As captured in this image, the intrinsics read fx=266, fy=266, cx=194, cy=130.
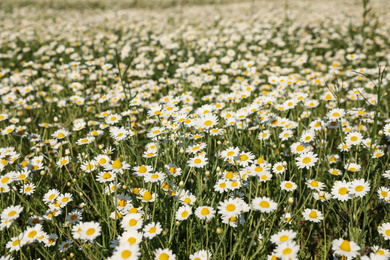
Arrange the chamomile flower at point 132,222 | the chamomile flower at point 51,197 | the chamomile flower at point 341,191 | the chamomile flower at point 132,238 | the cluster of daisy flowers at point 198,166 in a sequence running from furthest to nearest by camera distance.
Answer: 1. the chamomile flower at point 51,197
2. the chamomile flower at point 341,191
3. the cluster of daisy flowers at point 198,166
4. the chamomile flower at point 132,222
5. the chamomile flower at point 132,238

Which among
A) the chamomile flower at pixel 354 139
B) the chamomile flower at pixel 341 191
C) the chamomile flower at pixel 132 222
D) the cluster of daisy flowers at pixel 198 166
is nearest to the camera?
the chamomile flower at pixel 132 222

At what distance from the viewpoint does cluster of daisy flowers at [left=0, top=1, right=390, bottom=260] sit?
5.78ft

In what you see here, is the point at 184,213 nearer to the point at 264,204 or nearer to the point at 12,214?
the point at 264,204

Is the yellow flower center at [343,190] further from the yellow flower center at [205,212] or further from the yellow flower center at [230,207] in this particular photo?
the yellow flower center at [205,212]

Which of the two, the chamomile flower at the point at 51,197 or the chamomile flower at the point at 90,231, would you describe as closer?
the chamomile flower at the point at 90,231

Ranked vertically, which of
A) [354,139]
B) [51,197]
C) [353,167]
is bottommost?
[51,197]

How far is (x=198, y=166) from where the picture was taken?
1.97 meters

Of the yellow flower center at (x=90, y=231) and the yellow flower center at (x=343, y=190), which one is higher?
the yellow flower center at (x=90, y=231)

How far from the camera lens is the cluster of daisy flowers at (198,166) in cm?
176

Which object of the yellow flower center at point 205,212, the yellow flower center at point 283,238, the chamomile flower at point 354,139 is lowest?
the yellow flower center at point 283,238

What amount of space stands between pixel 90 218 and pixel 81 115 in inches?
89.1

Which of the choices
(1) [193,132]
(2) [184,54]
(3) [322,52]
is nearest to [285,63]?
(3) [322,52]

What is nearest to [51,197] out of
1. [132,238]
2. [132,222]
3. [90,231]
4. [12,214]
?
[12,214]

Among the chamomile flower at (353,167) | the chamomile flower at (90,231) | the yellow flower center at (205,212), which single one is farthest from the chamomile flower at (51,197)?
the chamomile flower at (353,167)
